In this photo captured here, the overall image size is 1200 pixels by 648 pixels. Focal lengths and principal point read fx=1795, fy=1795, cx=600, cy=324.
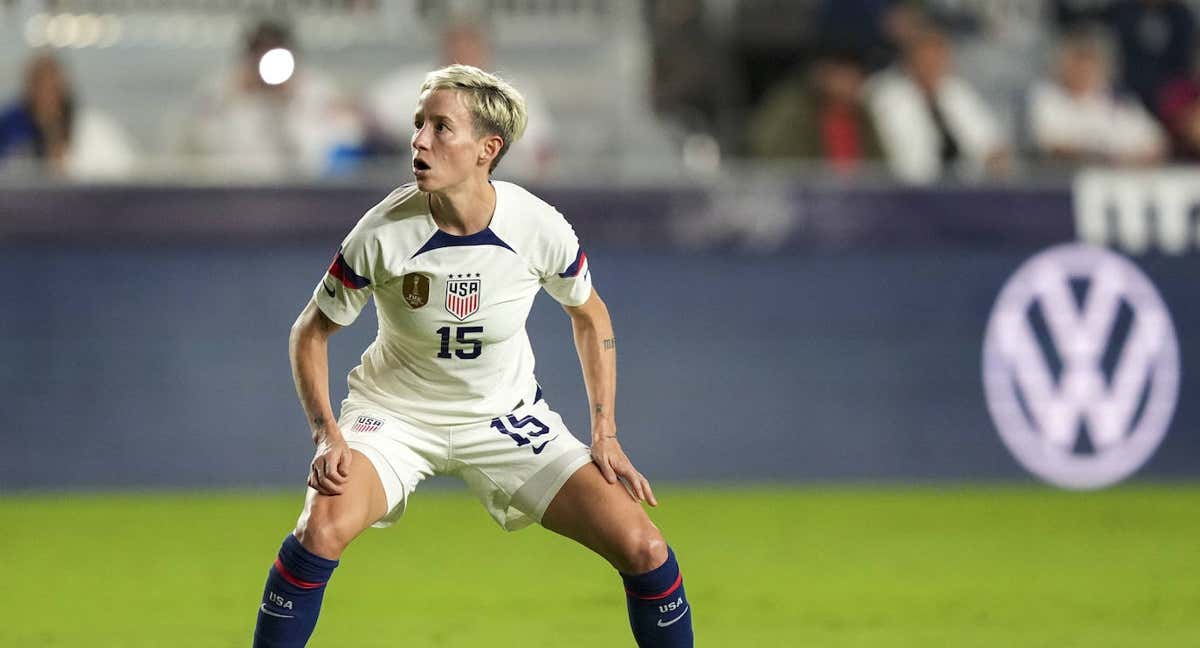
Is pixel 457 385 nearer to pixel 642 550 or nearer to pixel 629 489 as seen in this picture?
pixel 629 489

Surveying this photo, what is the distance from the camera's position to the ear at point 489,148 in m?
4.79

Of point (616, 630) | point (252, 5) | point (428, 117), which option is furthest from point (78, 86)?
point (428, 117)

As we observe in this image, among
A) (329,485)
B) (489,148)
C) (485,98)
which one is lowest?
(329,485)

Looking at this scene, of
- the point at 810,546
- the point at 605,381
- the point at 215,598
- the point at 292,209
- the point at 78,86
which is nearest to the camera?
the point at 605,381

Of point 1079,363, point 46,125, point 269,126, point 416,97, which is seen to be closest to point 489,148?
point 269,126

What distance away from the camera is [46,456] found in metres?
9.51

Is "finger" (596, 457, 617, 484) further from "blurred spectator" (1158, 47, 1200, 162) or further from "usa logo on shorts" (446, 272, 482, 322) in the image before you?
"blurred spectator" (1158, 47, 1200, 162)

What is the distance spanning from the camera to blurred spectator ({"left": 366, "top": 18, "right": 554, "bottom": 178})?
1051 centimetres

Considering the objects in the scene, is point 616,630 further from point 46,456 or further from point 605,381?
point 46,456

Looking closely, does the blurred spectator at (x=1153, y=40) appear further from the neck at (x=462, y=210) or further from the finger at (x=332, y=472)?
the finger at (x=332, y=472)

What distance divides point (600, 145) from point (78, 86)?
11.3ft

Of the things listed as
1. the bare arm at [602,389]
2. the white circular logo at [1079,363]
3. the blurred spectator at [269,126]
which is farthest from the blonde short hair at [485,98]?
the white circular logo at [1079,363]

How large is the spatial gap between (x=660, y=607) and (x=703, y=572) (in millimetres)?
2704

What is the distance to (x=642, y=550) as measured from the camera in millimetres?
4828
